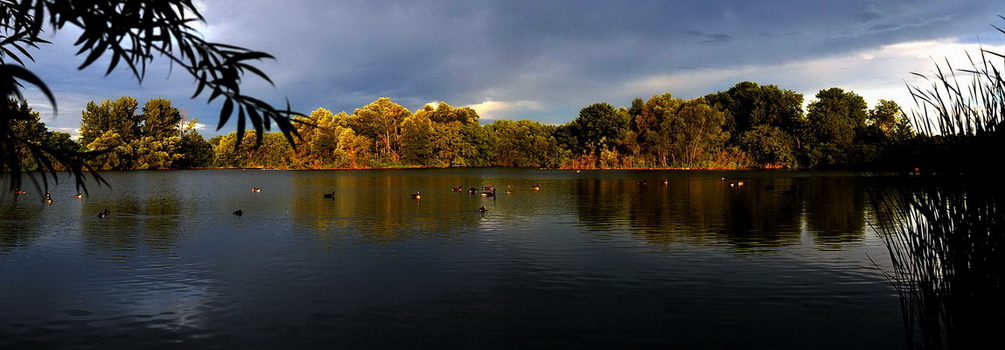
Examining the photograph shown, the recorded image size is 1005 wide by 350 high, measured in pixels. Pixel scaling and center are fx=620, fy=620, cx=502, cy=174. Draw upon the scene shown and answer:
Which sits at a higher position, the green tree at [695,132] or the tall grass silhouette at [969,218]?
the green tree at [695,132]

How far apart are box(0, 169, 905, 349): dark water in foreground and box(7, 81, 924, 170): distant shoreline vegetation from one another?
261ft

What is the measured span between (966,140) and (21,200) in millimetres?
53551

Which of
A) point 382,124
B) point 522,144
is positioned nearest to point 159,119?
point 382,124

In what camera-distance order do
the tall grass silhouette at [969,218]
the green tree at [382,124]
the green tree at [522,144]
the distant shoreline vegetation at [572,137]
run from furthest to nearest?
the green tree at [522,144] < the green tree at [382,124] < the distant shoreline vegetation at [572,137] < the tall grass silhouette at [969,218]

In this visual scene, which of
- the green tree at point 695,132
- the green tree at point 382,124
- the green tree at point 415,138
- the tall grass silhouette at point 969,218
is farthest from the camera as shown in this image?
the green tree at point 382,124

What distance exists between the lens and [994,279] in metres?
6.83

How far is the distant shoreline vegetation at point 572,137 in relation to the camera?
4407 inches

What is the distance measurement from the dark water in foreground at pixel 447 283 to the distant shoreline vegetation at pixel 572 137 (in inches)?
3128

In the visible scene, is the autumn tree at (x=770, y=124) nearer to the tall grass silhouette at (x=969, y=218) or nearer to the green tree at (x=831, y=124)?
the green tree at (x=831, y=124)

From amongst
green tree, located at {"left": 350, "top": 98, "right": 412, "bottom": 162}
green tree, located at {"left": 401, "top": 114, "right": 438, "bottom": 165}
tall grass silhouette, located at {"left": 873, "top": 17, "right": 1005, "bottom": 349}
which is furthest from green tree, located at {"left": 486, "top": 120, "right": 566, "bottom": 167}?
tall grass silhouette, located at {"left": 873, "top": 17, "right": 1005, "bottom": 349}

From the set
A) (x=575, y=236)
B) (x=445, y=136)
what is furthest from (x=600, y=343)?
(x=445, y=136)

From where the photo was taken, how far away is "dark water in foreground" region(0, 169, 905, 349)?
36.7 ft

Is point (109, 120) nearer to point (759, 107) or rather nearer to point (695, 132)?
point (695, 132)

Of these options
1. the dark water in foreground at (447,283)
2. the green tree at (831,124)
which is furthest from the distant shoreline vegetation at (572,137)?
the dark water in foreground at (447,283)
